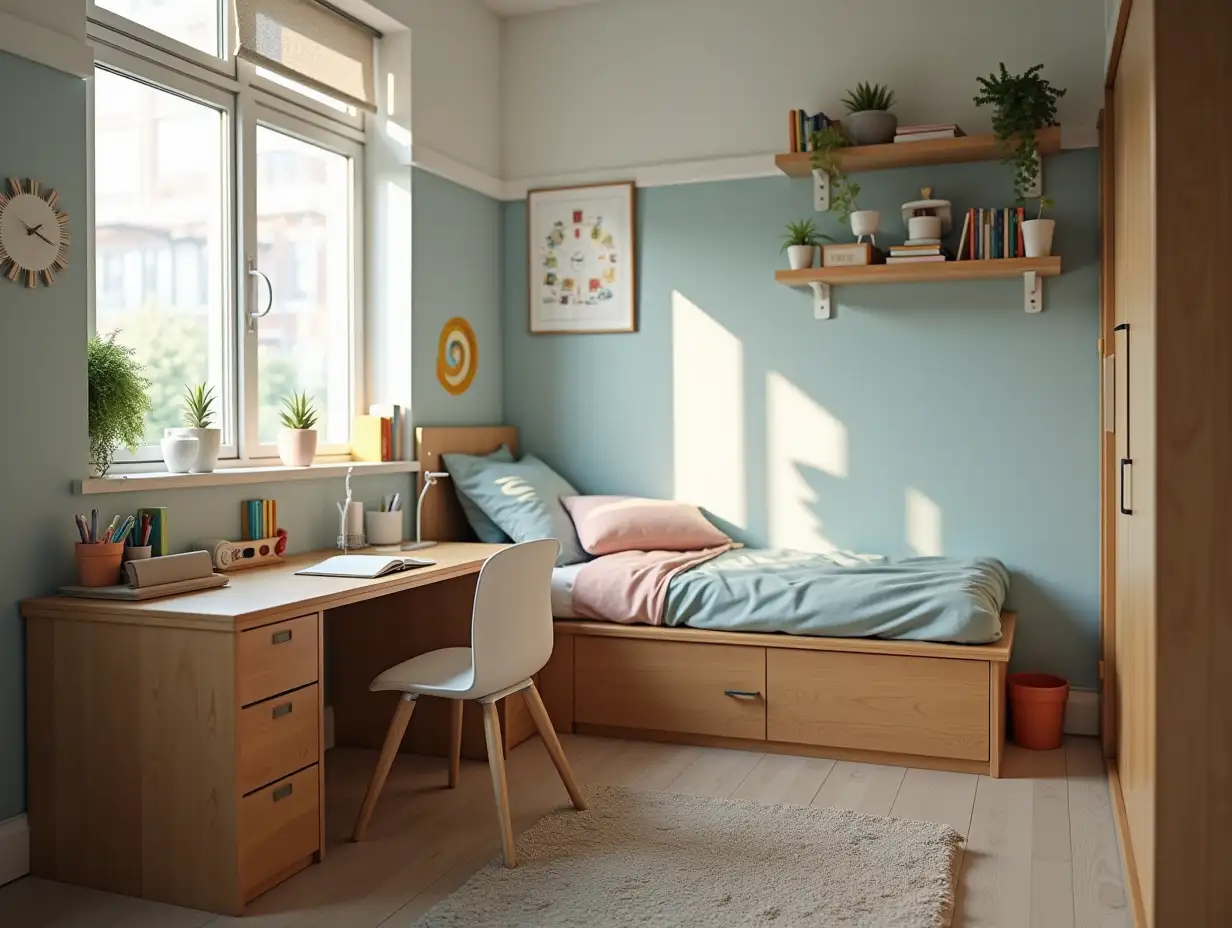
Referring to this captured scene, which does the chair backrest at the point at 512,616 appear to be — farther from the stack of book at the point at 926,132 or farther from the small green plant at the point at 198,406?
the stack of book at the point at 926,132

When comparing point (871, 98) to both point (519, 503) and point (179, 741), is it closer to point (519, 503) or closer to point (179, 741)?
point (519, 503)

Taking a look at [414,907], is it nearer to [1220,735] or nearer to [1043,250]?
[1220,735]

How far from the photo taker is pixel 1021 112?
3.53 metres

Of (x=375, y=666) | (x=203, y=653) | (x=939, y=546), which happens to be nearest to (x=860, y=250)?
(x=939, y=546)

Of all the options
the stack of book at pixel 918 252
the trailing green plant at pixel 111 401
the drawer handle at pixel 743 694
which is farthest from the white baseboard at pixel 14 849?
the stack of book at pixel 918 252

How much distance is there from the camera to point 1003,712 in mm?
3215

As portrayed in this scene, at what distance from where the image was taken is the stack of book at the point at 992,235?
12.0 ft

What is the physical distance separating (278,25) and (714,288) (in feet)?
5.89

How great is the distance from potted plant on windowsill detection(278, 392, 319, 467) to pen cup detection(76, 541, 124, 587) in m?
0.89

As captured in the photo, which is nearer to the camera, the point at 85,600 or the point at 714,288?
the point at 85,600

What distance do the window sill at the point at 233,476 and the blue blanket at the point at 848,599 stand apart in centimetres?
108

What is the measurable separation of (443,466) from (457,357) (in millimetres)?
455

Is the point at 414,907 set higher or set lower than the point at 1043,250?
lower

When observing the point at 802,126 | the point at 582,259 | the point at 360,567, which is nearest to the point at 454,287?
the point at 582,259
